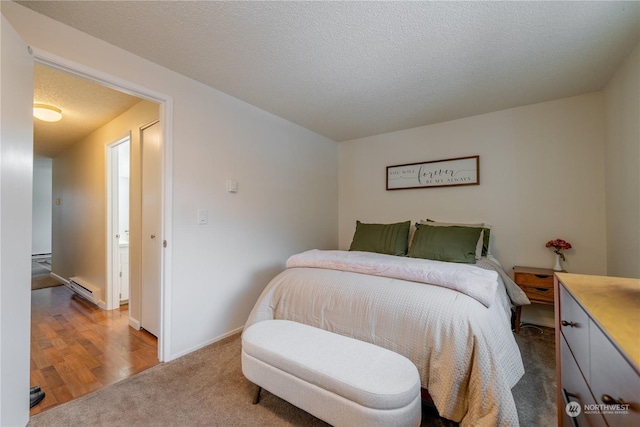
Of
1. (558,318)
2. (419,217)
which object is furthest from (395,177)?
(558,318)

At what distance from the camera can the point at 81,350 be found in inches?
87.4

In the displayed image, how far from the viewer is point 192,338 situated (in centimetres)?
222

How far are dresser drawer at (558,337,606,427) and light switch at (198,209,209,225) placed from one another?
2.38 metres

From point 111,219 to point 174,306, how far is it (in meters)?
1.87

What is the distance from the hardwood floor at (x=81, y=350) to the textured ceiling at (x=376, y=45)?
226 cm

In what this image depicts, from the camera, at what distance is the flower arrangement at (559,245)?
2.47 metres

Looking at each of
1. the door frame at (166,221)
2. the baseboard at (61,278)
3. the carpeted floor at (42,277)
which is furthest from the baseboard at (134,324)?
the carpeted floor at (42,277)

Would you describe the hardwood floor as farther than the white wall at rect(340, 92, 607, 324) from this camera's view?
No

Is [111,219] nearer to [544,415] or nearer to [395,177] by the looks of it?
[395,177]

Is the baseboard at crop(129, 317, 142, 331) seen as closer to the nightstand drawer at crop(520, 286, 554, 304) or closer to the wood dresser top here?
the wood dresser top

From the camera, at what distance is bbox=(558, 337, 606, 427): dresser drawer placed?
2.63 ft

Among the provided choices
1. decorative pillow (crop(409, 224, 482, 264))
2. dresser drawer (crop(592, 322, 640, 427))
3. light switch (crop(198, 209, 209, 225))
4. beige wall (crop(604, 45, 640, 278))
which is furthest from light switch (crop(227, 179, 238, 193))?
beige wall (crop(604, 45, 640, 278))

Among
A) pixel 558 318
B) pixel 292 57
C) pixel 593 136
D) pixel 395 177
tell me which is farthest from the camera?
pixel 395 177

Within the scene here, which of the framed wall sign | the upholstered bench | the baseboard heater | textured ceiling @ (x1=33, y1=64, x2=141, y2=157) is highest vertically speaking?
textured ceiling @ (x1=33, y1=64, x2=141, y2=157)
